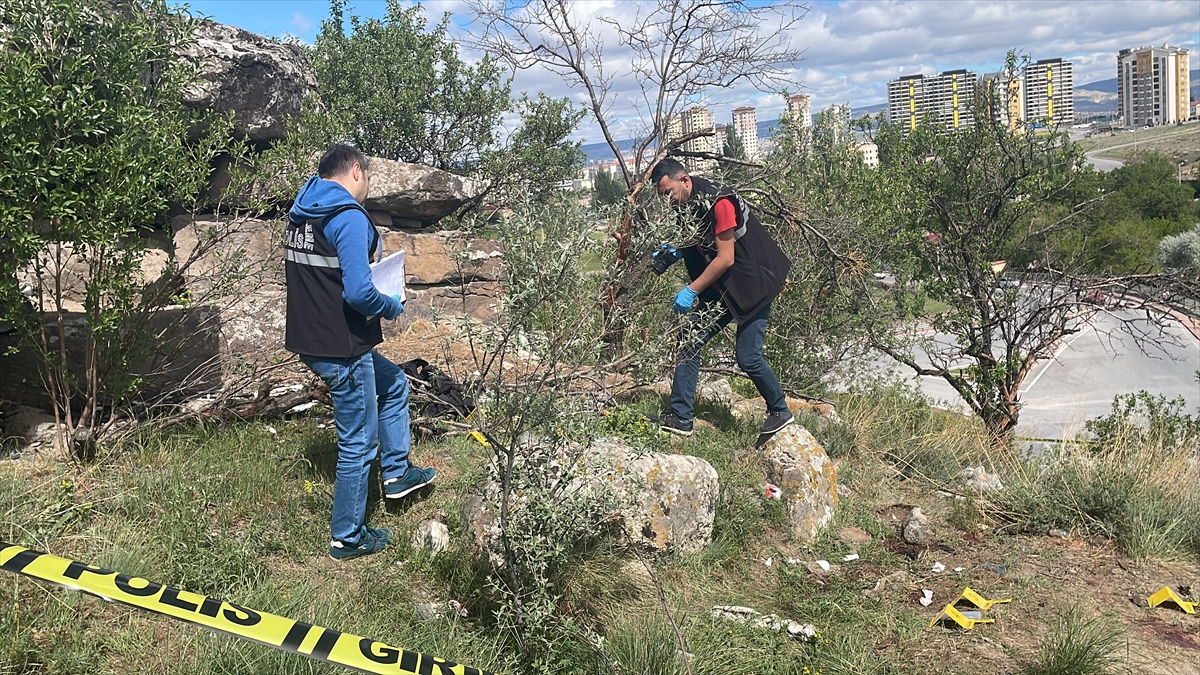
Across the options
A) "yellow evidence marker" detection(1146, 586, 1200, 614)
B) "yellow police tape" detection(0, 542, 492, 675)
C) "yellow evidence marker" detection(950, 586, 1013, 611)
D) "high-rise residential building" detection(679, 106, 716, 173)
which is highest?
"high-rise residential building" detection(679, 106, 716, 173)

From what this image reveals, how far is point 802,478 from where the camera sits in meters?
4.76

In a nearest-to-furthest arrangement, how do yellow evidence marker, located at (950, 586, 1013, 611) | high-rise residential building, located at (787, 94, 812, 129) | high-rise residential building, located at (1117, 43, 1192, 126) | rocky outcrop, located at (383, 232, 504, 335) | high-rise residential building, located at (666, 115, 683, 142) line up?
yellow evidence marker, located at (950, 586, 1013, 611)
high-rise residential building, located at (666, 115, 683, 142)
rocky outcrop, located at (383, 232, 504, 335)
high-rise residential building, located at (787, 94, 812, 129)
high-rise residential building, located at (1117, 43, 1192, 126)

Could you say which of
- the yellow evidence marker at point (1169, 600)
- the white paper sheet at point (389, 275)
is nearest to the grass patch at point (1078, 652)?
the yellow evidence marker at point (1169, 600)

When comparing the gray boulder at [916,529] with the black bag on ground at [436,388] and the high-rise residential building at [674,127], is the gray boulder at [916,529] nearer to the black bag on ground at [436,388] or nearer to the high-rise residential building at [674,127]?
the black bag on ground at [436,388]

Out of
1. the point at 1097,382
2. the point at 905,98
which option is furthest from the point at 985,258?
the point at 1097,382

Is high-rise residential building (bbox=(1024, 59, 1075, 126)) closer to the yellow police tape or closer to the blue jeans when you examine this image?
the blue jeans

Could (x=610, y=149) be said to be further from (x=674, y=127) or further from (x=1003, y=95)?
(x=1003, y=95)

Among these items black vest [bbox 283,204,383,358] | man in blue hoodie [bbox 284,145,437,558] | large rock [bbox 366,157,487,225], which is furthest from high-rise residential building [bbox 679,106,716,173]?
black vest [bbox 283,204,383,358]

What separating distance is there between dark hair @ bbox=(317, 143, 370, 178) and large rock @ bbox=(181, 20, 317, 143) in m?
2.70

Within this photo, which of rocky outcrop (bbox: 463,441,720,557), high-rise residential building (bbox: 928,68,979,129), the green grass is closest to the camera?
the green grass

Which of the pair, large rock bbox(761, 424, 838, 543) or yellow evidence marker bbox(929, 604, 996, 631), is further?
large rock bbox(761, 424, 838, 543)

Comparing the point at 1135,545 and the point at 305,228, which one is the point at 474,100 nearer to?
the point at 305,228

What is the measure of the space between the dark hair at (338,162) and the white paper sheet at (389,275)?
436mm

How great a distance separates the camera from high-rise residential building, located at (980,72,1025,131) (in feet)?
28.7
